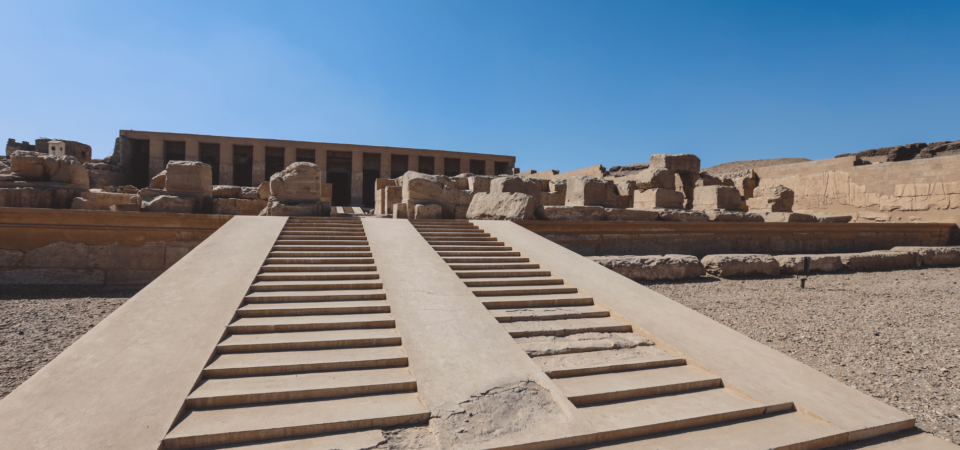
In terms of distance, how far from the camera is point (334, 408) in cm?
269

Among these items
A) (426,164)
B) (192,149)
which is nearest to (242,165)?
(192,149)

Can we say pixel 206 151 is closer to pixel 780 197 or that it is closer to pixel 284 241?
pixel 284 241

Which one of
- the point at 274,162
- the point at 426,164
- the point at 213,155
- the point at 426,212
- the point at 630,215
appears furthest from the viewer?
the point at 426,164

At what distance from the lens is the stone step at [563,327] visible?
3875 mm

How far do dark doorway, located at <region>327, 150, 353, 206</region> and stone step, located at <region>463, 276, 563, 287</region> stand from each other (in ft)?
69.8

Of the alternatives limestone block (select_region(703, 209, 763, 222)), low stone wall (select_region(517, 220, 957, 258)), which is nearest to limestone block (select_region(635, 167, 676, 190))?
limestone block (select_region(703, 209, 763, 222))

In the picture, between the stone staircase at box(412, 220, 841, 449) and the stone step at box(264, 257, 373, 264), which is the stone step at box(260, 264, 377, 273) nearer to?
the stone step at box(264, 257, 373, 264)

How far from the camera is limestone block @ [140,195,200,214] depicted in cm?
776

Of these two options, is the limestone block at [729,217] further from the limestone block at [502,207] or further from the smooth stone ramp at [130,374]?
the smooth stone ramp at [130,374]

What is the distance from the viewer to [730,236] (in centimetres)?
1026

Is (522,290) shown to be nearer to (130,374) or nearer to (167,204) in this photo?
(130,374)

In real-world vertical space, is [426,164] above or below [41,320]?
above

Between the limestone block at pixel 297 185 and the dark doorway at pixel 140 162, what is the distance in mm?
20467

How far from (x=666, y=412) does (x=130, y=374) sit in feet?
11.3
